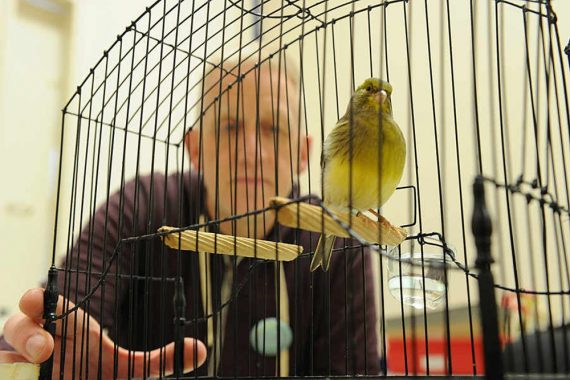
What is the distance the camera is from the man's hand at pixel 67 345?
2.55 feet

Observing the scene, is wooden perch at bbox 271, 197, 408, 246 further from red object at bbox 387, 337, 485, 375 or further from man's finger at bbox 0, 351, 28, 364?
red object at bbox 387, 337, 485, 375

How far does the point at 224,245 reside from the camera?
26.5 inches

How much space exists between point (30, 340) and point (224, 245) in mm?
323

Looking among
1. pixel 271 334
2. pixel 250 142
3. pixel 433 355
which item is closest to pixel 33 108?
pixel 250 142

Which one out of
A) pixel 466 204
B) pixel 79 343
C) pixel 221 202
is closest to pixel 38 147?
pixel 221 202

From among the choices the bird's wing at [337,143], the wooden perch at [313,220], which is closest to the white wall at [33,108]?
the bird's wing at [337,143]

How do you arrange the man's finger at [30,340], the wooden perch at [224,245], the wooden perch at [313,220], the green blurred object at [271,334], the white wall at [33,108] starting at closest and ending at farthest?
the wooden perch at [313,220]
the wooden perch at [224,245]
the man's finger at [30,340]
the green blurred object at [271,334]
the white wall at [33,108]

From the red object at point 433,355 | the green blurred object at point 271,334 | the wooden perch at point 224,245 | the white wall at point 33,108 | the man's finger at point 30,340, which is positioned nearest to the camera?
the wooden perch at point 224,245

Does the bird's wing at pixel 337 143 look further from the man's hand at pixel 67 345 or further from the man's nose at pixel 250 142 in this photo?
the man's nose at pixel 250 142

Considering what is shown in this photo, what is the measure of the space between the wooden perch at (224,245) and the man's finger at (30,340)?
0.27 metres

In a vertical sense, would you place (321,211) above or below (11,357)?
above

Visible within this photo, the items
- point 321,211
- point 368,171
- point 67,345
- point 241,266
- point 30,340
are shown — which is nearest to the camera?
point 321,211

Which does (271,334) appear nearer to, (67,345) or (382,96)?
(67,345)

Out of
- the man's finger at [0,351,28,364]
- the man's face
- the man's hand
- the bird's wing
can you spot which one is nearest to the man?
the man's face
